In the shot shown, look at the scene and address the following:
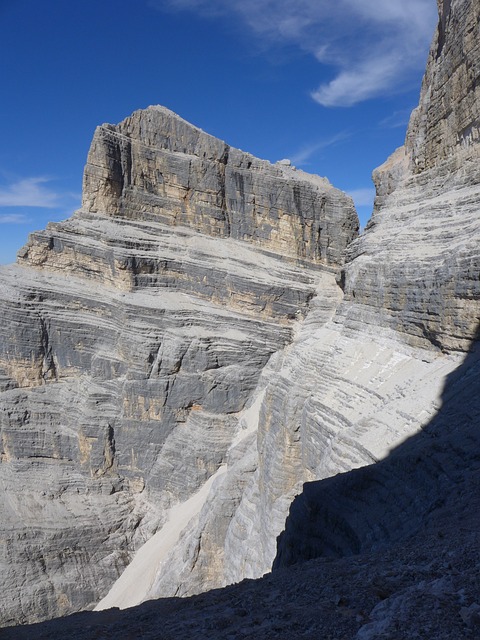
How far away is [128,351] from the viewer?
2539 centimetres

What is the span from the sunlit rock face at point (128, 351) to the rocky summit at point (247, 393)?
13 centimetres

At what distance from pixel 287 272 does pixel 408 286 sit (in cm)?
1581

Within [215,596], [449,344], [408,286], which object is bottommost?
[215,596]

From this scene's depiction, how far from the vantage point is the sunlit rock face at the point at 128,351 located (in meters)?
23.4

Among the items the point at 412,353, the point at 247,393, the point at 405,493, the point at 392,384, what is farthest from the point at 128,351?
the point at 405,493

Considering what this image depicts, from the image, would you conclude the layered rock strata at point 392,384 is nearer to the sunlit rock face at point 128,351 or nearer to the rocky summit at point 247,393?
the rocky summit at point 247,393

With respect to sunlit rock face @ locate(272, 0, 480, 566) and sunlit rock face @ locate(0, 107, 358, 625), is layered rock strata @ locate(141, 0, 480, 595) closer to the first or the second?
sunlit rock face @ locate(272, 0, 480, 566)

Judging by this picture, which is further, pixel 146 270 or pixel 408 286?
pixel 146 270

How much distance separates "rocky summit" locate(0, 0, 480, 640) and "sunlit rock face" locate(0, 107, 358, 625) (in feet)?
0.41

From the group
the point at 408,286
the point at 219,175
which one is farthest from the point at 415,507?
the point at 219,175

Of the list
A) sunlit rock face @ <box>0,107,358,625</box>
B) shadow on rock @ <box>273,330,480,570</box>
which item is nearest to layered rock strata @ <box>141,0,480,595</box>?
shadow on rock @ <box>273,330,480,570</box>

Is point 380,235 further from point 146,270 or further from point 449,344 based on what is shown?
point 146,270

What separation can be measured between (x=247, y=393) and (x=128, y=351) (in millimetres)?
7431

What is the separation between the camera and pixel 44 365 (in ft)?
86.9
